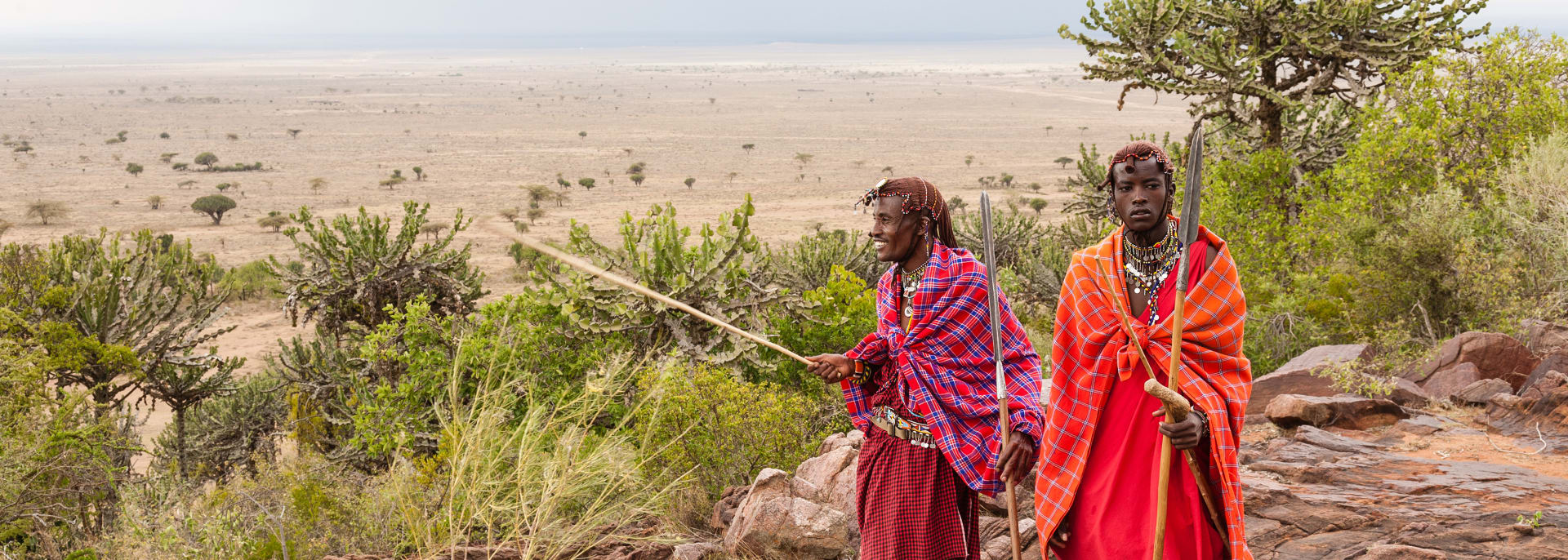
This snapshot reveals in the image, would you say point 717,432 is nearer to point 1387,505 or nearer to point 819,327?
point 819,327

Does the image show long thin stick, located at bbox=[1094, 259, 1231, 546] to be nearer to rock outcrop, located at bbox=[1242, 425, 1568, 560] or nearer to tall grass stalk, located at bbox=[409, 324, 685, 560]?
rock outcrop, located at bbox=[1242, 425, 1568, 560]

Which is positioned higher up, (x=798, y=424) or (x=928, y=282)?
(x=928, y=282)

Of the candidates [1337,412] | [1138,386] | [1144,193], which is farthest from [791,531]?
[1337,412]

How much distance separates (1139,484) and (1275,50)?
13.4 m

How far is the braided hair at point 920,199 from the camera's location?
368 cm

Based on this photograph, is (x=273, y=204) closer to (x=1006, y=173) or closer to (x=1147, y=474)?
(x=1006, y=173)

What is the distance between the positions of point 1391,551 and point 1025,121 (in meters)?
73.0

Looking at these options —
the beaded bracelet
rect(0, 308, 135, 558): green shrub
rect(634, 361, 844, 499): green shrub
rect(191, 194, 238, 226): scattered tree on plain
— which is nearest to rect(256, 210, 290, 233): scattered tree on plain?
rect(191, 194, 238, 226): scattered tree on plain

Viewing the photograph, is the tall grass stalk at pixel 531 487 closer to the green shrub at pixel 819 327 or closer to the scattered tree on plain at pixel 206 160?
the green shrub at pixel 819 327

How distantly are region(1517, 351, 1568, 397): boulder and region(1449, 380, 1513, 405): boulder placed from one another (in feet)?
0.38

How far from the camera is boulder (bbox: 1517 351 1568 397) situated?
7.20 meters

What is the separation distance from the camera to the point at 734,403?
7.20 meters

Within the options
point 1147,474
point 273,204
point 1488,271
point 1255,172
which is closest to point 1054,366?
point 1147,474

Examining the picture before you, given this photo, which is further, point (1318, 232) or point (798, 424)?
point (1318, 232)
